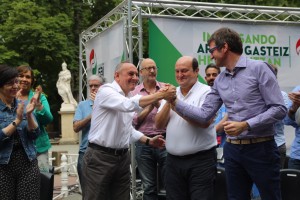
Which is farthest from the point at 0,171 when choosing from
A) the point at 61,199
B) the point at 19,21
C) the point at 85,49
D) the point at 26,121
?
the point at 19,21

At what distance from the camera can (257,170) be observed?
4.16 m

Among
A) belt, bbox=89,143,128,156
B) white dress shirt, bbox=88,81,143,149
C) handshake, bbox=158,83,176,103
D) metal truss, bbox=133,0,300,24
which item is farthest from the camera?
metal truss, bbox=133,0,300,24

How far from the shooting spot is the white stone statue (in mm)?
25672

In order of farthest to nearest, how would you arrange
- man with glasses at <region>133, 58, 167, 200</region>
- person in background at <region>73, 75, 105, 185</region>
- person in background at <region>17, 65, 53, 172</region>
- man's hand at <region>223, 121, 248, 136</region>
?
person in background at <region>73, 75, 105, 185</region> < man with glasses at <region>133, 58, 167, 200</region> < person in background at <region>17, 65, 53, 172</region> < man's hand at <region>223, 121, 248, 136</region>

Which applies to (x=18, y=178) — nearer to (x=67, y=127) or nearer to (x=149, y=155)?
(x=149, y=155)

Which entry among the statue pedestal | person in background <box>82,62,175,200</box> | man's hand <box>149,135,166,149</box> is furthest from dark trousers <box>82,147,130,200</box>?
the statue pedestal

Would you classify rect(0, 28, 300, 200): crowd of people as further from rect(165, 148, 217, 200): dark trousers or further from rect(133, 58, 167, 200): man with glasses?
rect(133, 58, 167, 200): man with glasses

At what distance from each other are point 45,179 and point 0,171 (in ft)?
2.35

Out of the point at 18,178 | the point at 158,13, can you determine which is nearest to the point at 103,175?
the point at 18,178

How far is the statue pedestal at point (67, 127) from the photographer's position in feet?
79.0

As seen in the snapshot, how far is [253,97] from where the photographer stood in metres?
4.15

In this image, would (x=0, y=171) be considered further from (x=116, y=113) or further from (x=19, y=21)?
(x=19, y=21)

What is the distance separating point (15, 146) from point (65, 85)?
21.4m

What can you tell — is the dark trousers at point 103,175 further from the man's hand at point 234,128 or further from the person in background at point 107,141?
the man's hand at point 234,128
